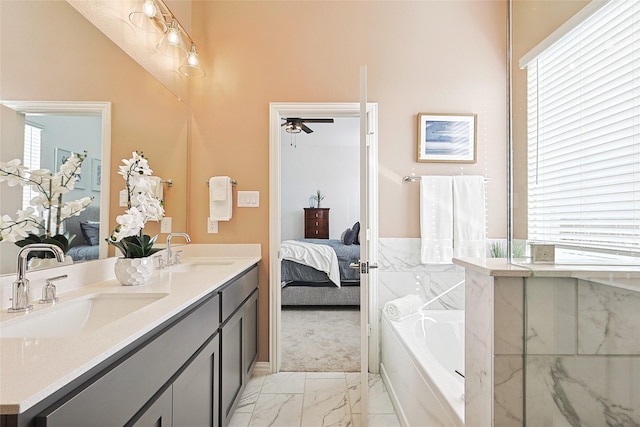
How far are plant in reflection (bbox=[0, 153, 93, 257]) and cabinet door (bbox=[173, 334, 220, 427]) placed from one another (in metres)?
0.73

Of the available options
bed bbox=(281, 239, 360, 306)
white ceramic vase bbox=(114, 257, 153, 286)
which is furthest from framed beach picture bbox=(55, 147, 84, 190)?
bed bbox=(281, 239, 360, 306)

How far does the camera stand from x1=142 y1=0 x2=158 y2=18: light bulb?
193cm

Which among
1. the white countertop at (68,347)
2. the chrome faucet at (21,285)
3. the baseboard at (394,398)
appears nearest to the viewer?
the white countertop at (68,347)

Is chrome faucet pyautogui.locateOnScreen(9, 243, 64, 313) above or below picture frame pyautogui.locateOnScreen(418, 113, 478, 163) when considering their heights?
below

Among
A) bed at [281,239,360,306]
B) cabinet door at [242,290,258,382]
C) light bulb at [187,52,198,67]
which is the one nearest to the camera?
cabinet door at [242,290,258,382]

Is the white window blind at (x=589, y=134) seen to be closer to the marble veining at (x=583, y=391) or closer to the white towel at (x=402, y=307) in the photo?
the marble veining at (x=583, y=391)

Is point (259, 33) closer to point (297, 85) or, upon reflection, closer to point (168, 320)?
point (297, 85)

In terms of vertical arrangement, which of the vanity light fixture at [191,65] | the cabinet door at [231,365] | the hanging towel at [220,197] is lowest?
the cabinet door at [231,365]

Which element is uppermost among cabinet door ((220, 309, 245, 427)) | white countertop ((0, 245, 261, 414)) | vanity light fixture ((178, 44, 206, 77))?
vanity light fixture ((178, 44, 206, 77))

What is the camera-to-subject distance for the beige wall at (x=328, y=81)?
250 centimetres

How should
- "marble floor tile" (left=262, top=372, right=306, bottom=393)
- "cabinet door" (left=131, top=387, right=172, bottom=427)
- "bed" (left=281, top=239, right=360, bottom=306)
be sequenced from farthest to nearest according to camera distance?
"bed" (left=281, top=239, right=360, bottom=306)
"marble floor tile" (left=262, top=372, right=306, bottom=393)
"cabinet door" (left=131, top=387, right=172, bottom=427)

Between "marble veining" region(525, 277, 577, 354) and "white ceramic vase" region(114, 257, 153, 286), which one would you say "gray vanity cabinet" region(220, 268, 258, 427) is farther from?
"marble veining" region(525, 277, 577, 354)

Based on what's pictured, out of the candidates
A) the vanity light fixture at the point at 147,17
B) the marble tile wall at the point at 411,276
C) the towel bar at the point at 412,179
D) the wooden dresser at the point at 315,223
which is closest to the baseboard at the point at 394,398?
the marble tile wall at the point at 411,276

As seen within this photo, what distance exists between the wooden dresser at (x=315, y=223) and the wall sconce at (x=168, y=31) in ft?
13.4
